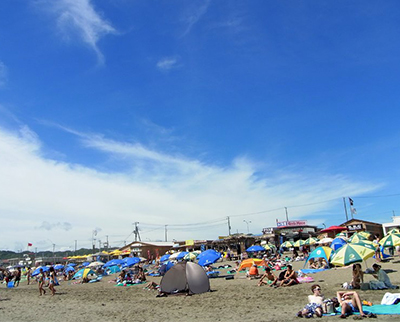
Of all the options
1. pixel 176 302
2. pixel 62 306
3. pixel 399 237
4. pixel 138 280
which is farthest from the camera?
pixel 138 280

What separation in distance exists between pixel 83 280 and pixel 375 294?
2185 cm

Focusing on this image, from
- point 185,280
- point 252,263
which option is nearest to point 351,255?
point 185,280

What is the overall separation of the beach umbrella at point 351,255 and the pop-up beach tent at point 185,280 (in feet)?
18.6

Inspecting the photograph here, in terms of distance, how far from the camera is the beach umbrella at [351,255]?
13.0 meters

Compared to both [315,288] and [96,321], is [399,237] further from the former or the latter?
[96,321]

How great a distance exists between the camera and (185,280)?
1516cm

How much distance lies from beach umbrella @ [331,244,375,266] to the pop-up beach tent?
5.67m

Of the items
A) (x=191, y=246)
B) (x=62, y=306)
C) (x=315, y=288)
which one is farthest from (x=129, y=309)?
(x=191, y=246)

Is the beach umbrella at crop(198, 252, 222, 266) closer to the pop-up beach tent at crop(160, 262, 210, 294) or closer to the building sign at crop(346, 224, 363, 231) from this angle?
→ the pop-up beach tent at crop(160, 262, 210, 294)

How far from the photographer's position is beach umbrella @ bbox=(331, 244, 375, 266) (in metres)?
13.0

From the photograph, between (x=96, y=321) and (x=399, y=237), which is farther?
(x=399, y=237)

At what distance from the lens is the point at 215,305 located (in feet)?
38.8

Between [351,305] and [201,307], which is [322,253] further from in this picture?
[351,305]

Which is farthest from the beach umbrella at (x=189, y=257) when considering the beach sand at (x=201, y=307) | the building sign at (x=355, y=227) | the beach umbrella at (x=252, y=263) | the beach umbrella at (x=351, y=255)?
the building sign at (x=355, y=227)
